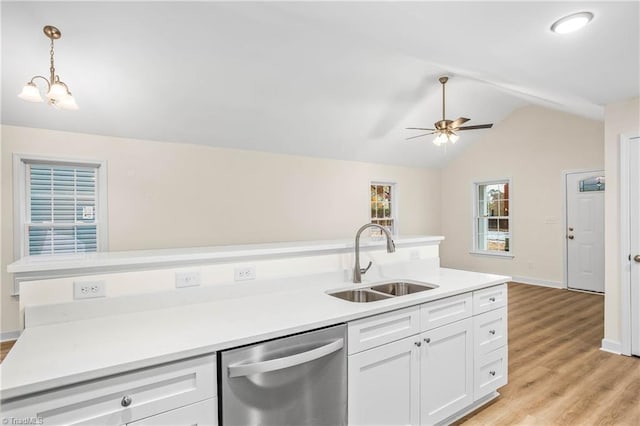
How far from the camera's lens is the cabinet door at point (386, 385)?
63.7 inches

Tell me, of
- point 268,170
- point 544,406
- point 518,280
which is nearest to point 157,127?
point 268,170

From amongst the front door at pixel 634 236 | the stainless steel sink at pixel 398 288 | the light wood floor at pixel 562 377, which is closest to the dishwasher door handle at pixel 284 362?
the stainless steel sink at pixel 398 288

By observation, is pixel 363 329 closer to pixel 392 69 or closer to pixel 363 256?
pixel 363 256

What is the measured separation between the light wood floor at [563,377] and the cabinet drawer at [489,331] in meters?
0.44

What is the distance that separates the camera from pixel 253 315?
1.56 meters

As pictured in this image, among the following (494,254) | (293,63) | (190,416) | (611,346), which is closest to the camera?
(190,416)

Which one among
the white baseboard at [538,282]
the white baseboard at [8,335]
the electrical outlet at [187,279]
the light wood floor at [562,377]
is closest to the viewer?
the electrical outlet at [187,279]

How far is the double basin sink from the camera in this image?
2154mm

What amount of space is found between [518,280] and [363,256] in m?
5.49

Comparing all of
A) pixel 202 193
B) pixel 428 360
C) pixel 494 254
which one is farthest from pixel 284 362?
pixel 494 254

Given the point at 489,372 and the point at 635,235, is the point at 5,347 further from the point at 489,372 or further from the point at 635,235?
the point at 635,235

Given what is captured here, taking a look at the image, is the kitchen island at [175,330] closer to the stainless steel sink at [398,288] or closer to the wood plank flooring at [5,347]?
the stainless steel sink at [398,288]

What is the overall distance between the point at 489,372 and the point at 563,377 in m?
1.04

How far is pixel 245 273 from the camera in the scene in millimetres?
1915
